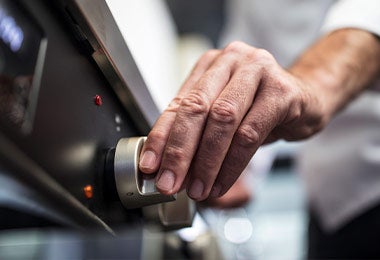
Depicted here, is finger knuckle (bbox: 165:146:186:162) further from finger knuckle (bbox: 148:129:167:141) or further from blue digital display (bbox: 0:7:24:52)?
blue digital display (bbox: 0:7:24:52)

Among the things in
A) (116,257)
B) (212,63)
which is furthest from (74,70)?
(116,257)

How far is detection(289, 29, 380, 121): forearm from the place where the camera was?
44cm

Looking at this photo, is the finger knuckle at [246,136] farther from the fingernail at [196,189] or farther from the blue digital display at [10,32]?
the blue digital display at [10,32]

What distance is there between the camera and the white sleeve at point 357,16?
48 cm

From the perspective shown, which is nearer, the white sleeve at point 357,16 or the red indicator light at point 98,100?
the red indicator light at point 98,100

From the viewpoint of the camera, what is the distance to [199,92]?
33 cm

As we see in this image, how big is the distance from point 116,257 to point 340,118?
44cm

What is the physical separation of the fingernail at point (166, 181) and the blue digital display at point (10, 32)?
0.40ft

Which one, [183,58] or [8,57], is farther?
[183,58]

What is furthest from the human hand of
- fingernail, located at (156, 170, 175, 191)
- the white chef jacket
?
the white chef jacket

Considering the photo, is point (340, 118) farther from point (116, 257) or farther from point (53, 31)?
point (53, 31)

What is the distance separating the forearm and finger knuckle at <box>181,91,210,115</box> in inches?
5.4

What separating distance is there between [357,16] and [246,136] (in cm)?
25

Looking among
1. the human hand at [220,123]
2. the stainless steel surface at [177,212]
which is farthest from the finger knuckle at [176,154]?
the stainless steel surface at [177,212]
